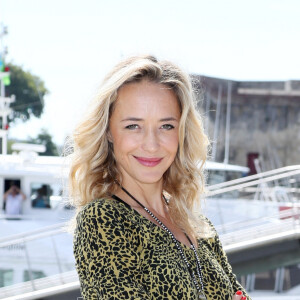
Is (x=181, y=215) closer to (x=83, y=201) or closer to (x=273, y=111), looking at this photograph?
(x=83, y=201)

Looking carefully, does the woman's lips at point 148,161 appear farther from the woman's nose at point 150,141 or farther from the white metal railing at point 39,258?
the white metal railing at point 39,258

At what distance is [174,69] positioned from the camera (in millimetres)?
1890

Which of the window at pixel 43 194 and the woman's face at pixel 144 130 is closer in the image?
the woman's face at pixel 144 130

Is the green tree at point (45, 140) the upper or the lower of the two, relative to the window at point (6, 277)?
lower

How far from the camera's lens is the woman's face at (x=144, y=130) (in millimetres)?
1774

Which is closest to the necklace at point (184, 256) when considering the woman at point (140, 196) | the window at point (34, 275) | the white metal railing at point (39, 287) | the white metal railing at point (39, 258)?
the woman at point (140, 196)

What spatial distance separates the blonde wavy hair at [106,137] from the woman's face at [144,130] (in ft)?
0.07

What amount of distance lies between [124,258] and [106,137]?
1.32 feet

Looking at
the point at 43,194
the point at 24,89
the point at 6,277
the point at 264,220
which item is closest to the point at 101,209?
the point at 6,277

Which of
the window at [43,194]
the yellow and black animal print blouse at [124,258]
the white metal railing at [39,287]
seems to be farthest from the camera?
the window at [43,194]

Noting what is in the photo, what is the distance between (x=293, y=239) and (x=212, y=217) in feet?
3.71

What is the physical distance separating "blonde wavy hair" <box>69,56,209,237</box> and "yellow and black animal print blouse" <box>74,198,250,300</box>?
0.44ft

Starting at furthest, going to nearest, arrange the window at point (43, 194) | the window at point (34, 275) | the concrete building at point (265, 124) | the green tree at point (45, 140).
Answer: the green tree at point (45, 140) → the concrete building at point (265, 124) → the window at point (43, 194) → the window at point (34, 275)

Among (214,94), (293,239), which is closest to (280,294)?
(293,239)
